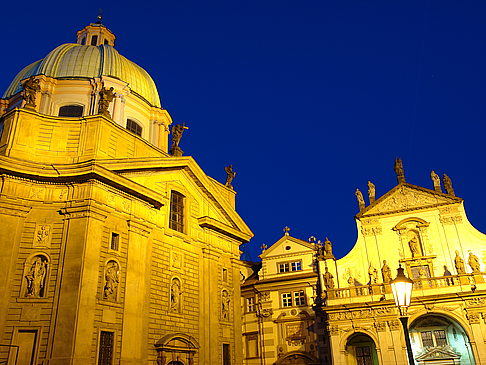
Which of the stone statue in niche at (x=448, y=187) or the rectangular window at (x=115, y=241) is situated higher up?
the stone statue in niche at (x=448, y=187)

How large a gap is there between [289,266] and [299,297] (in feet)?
9.51

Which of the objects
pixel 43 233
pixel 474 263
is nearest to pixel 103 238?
pixel 43 233

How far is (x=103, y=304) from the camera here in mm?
17875

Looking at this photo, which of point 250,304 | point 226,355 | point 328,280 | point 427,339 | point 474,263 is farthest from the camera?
point 250,304

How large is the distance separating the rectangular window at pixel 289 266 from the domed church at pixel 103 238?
31.5 ft

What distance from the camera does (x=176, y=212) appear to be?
23797mm

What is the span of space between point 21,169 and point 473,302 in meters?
26.6

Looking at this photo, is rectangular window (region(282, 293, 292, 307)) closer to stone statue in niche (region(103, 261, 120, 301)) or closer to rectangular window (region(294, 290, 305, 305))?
rectangular window (region(294, 290, 305, 305))

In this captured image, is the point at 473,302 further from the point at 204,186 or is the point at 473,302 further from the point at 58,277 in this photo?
the point at 58,277

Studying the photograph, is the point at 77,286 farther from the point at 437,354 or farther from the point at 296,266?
the point at 437,354

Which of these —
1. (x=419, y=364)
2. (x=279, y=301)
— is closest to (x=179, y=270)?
(x=279, y=301)

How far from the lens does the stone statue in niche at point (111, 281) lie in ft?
60.0

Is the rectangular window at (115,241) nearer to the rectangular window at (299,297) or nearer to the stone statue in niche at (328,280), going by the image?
the stone statue in niche at (328,280)

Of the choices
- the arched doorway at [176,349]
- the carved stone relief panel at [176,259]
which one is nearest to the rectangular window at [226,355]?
the arched doorway at [176,349]
